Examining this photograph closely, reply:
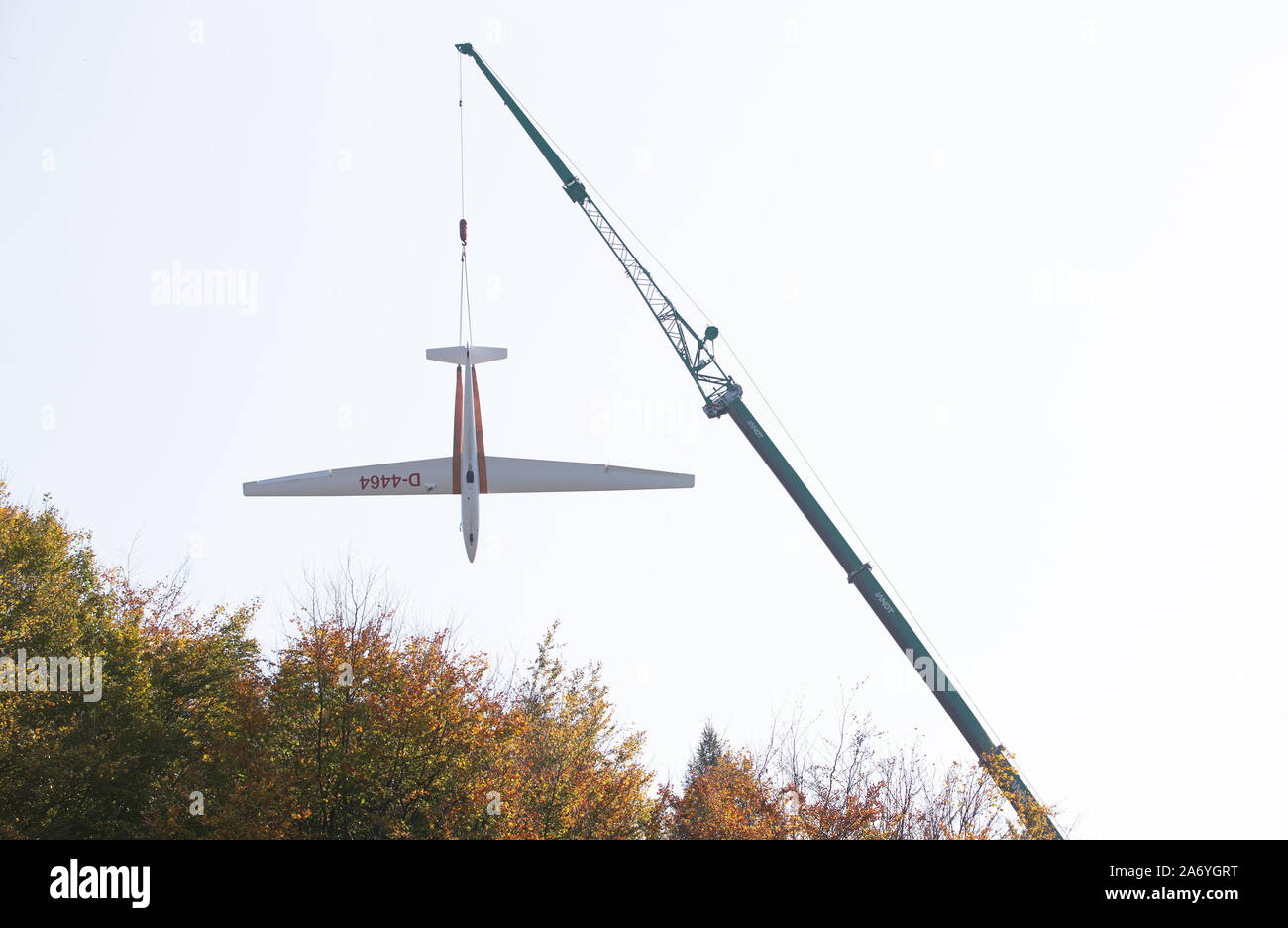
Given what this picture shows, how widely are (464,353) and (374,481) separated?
4615 millimetres

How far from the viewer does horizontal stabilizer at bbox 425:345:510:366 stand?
3212cm

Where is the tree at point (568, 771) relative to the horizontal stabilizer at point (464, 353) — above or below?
below

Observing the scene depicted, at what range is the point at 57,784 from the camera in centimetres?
3838

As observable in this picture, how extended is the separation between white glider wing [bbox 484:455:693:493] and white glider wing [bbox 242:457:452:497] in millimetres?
1483

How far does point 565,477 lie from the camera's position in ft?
108

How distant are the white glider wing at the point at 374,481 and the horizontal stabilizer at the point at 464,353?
2.93m

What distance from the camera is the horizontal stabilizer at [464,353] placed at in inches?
1265

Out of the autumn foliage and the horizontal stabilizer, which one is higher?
the horizontal stabilizer

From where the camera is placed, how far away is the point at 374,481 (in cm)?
3281

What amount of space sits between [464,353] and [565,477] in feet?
15.1
